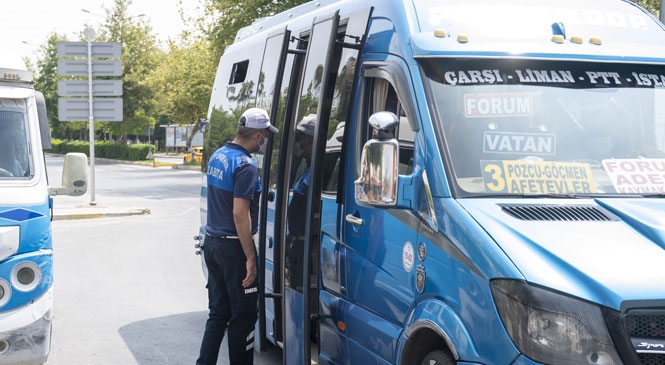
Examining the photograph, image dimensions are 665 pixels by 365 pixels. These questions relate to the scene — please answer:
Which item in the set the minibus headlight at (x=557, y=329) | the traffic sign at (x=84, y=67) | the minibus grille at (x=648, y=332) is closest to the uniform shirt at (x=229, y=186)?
the minibus headlight at (x=557, y=329)

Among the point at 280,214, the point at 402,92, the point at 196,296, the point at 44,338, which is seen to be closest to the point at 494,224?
the point at 402,92

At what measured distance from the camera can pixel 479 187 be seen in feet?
13.6

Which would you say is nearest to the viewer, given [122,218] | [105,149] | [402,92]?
[402,92]

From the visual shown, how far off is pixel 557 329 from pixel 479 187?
95cm

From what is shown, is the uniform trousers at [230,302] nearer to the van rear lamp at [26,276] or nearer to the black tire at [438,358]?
the van rear lamp at [26,276]

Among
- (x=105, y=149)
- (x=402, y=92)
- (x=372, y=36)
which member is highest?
(x=372, y=36)

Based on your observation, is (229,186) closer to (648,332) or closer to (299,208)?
(299,208)

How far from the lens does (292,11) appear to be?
723 centimetres

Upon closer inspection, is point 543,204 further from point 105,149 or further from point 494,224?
point 105,149

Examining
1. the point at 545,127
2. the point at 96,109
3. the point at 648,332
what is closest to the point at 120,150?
the point at 96,109

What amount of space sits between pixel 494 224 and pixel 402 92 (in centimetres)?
109

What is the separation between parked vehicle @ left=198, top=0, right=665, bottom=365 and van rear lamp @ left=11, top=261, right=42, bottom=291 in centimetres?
165

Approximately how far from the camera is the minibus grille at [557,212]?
3855 mm

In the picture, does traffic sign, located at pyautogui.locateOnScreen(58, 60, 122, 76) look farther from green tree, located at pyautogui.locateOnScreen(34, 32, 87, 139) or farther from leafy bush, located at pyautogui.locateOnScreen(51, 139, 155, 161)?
green tree, located at pyautogui.locateOnScreen(34, 32, 87, 139)
